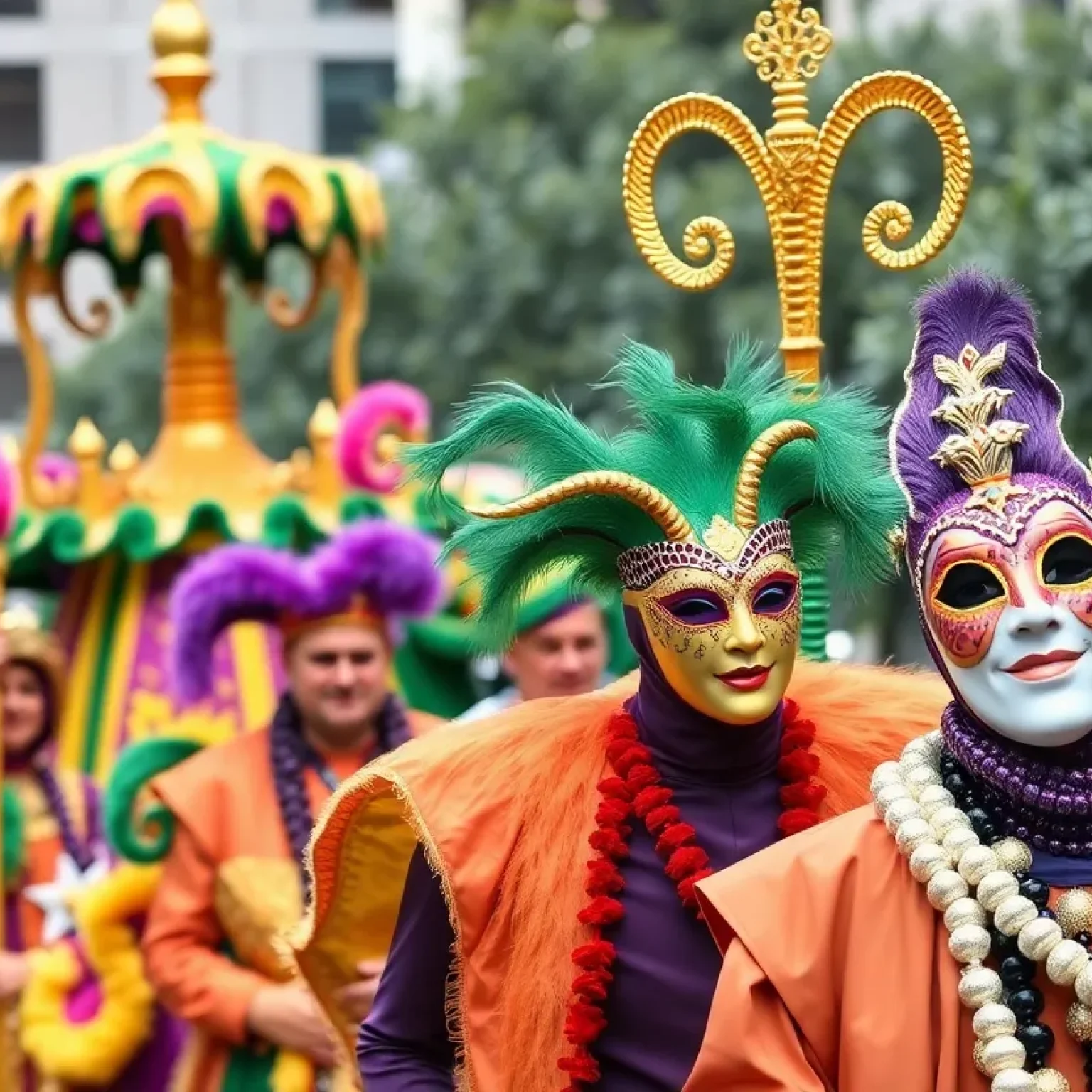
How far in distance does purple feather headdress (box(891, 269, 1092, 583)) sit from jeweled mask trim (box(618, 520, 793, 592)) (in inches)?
18.3

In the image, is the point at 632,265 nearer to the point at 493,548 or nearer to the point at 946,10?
the point at 946,10

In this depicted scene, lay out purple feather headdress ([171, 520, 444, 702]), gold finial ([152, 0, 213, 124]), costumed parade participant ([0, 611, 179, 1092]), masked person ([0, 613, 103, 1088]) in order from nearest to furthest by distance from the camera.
Result: purple feather headdress ([171, 520, 444, 702])
costumed parade participant ([0, 611, 179, 1092])
masked person ([0, 613, 103, 1088])
gold finial ([152, 0, 213, 124])

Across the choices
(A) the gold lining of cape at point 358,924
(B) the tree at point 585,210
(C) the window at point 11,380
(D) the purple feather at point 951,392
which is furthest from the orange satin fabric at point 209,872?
(C) the window at point 11,380

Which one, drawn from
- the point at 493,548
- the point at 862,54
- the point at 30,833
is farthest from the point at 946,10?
the point at 493,548

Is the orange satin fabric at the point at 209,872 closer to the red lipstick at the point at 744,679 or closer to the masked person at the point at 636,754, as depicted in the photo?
the masked person at the point at 636,754

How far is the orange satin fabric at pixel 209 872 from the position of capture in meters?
6.65

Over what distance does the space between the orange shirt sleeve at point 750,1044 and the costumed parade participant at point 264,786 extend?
2906mm

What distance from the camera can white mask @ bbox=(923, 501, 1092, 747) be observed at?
375 centimetres

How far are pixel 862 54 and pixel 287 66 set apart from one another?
2047cm

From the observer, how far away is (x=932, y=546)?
12.8 ft

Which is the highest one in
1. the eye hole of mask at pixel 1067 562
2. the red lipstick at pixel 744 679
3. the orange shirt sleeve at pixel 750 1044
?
the eye hole of mask at pixel 1067 562

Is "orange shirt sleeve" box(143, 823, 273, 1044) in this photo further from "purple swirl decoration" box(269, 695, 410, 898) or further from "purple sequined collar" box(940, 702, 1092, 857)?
"purple sequined collar" box(940, 702, 1092, 857)

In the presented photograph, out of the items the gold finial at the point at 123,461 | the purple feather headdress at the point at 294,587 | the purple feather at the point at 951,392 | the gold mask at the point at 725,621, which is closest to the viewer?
the purple feather at the point at 951,392

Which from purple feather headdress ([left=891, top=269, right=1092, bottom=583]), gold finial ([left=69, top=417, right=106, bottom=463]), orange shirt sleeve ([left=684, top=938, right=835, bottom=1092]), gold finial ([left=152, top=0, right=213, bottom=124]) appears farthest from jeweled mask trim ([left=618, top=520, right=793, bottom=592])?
gold finial ([left=152, top=0, right=213, bottom=124])
